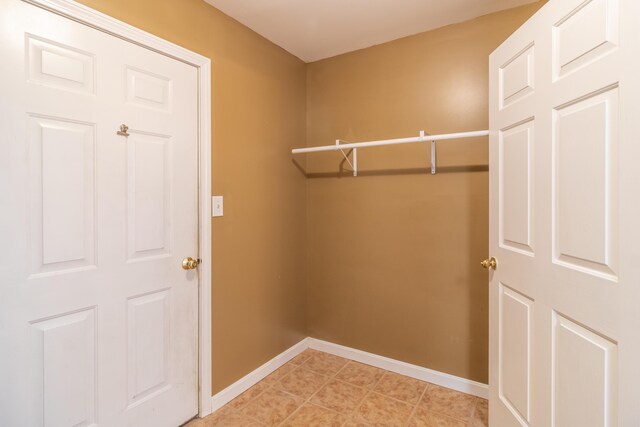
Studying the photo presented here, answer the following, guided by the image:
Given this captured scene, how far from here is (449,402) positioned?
197cm

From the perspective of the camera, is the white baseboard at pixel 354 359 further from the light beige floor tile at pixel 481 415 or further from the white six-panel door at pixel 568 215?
the white six-panel door at pixel 568 215

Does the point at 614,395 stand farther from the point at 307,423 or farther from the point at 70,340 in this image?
the point at 70,340

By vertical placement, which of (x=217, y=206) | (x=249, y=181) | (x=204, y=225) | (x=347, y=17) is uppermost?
(x=347, y=17)

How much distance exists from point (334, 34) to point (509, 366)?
2227mm

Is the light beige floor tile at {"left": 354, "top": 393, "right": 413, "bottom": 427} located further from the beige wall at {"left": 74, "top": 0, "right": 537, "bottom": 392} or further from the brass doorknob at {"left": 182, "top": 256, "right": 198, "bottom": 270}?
the brass doorknob at {"left": 182, "top": 256, "right": 198, "bottom": 270}

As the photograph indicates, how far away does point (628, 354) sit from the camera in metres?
0.89

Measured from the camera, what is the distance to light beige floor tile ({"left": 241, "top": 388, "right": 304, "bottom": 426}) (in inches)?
72.1

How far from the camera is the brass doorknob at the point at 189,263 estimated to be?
173 cm

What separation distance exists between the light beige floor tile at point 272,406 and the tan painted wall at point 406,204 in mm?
683

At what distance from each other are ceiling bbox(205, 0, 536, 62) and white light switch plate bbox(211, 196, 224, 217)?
1.12 meters

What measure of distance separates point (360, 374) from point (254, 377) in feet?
2.47

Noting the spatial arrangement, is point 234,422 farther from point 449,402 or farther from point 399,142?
point 399,142

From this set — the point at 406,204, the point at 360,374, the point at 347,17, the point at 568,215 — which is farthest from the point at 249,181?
the point at 568,215

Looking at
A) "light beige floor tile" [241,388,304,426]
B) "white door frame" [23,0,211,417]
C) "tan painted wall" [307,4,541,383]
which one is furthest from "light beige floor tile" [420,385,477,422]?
"white door frame" [23,0,211,417]
